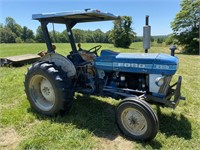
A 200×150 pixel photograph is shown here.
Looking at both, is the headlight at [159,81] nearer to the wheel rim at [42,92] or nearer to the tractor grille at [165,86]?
the tractor grille at [165,86]

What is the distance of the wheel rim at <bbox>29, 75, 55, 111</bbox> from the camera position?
411 centimetres

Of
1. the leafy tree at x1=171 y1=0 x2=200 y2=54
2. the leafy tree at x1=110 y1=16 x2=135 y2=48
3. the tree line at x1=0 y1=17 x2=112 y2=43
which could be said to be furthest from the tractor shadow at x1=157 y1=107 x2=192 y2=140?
the tree line at x1=0 y1=17 x2=112 y2=43

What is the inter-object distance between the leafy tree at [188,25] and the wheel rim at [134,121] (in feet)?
80.9

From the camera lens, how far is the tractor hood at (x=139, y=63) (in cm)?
328

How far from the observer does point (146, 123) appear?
304cm

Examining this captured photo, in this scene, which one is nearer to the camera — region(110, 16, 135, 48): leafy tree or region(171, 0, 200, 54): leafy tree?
region(171, 0, 200, 54): leafy tree

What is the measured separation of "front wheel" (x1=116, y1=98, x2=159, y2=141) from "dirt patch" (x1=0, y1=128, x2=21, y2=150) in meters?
1.64

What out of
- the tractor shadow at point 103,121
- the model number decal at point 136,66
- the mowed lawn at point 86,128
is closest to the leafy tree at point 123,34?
the mowed lawn at point 86,128

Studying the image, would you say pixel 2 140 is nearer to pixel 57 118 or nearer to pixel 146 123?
pixel 57 118

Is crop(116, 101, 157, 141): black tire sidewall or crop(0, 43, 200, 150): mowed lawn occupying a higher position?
crop(116, 101, 157, 141): black tire sidewall

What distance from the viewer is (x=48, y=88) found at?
4133 millimetres

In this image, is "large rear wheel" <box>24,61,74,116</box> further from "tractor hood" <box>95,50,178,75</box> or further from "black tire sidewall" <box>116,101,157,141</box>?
"black tire sidewall" <box>116,101,157,141</box>

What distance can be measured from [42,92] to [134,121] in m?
2.05

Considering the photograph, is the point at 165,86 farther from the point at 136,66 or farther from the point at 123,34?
the point at 123,34
